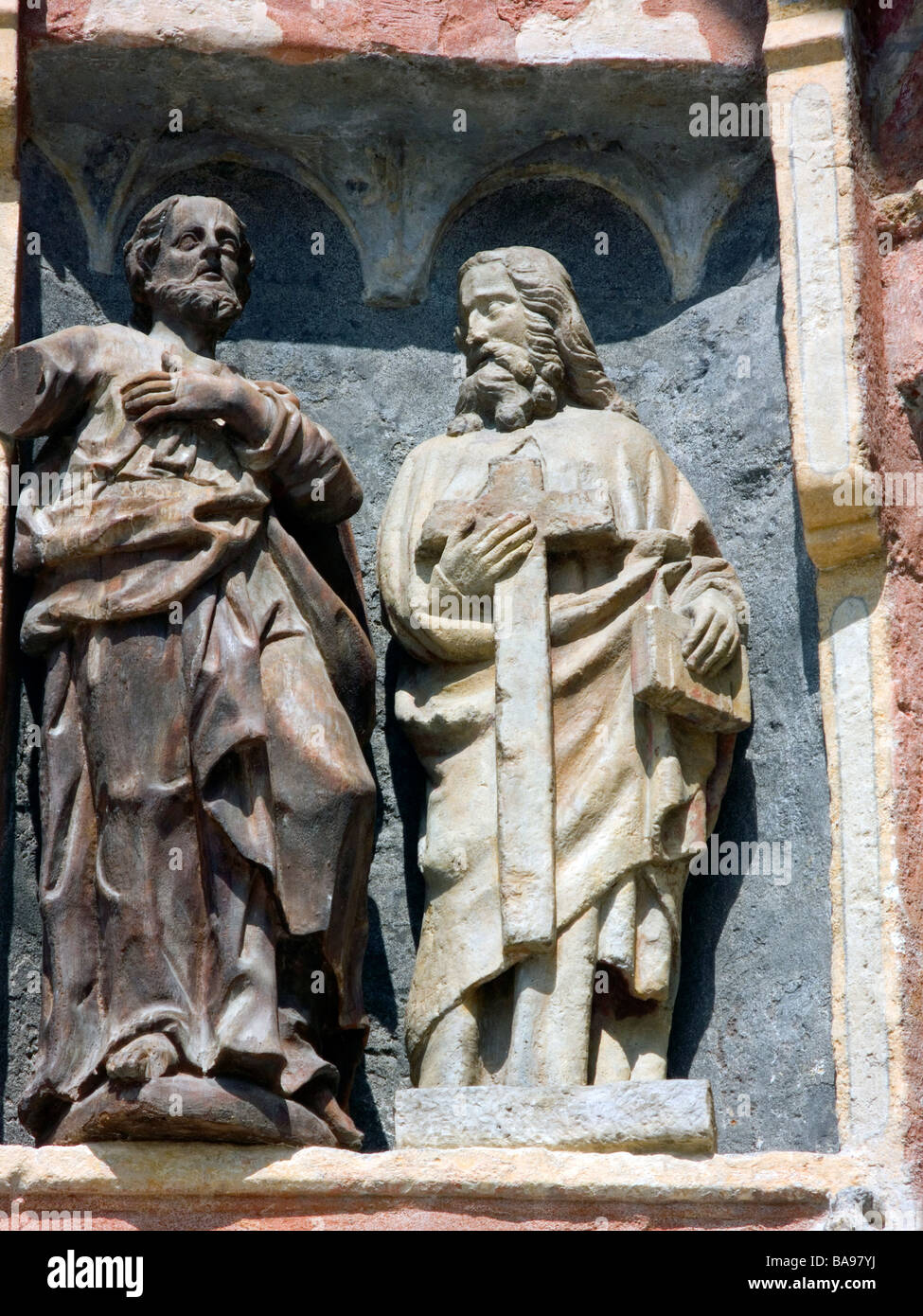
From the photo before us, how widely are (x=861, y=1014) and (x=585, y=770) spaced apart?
77cm

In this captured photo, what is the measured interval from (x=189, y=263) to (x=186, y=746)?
1191 millimetres

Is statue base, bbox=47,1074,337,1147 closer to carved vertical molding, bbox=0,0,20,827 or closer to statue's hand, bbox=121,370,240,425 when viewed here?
carved vertical molding, bbox=0,0,20,827

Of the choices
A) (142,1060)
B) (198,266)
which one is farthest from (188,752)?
(198,266)

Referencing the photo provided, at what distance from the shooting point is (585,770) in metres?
5.72

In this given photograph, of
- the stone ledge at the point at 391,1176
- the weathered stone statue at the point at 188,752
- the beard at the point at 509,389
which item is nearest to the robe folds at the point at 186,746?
the weathered stone statue at the point at 188,752

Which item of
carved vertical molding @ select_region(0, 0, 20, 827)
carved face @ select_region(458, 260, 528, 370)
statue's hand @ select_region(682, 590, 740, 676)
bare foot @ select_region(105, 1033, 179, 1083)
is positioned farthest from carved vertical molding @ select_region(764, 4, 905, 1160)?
carved vertical molding @ select_region(0, 0, 20, 827)

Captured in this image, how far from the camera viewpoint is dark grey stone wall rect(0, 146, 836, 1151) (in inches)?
228

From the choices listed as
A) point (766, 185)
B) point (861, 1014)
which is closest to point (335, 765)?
point (861, 1014)

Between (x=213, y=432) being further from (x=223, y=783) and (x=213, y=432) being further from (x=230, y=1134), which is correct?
(x=230, y=1134)

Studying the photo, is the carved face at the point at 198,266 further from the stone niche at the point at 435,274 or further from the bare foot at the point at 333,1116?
the bare foot at the point at 333,1116

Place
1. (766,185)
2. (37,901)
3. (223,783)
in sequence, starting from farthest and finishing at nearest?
(766,185), (37,901), (223,783)

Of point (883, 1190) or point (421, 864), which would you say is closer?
point (883, 1190)

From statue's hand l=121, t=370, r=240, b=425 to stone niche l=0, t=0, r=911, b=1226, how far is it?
1.78 feet

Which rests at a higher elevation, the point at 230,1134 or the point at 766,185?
the point at 766,185
